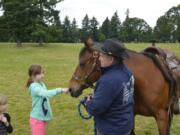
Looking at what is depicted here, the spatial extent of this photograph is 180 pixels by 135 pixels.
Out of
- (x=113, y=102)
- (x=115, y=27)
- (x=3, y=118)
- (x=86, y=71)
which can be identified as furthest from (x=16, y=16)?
(x=115, y=27)

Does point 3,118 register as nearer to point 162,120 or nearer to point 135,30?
point 162,120

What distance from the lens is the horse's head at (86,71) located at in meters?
4.63

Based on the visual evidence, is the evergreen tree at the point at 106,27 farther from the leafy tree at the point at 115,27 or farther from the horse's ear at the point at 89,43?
the horse's ear at the point at 89,43

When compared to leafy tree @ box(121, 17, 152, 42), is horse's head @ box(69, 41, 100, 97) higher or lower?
higher

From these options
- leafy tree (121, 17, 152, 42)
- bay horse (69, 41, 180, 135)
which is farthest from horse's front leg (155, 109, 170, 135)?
leafy tree (121, 17, 152, 42)

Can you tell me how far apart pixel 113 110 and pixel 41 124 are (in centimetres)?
194

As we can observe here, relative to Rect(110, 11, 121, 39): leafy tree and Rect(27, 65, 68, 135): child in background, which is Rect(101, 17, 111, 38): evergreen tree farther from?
Rect(27, 65, 68, 135): child in background

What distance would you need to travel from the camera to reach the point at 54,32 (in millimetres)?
39938

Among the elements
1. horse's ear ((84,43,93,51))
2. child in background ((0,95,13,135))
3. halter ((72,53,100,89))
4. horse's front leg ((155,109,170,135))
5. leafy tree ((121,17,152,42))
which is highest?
horse's ear ((84,43,93,51))

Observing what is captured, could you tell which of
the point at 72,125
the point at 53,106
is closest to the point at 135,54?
the point at 72,125

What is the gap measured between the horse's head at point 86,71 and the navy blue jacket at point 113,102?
3.55ft

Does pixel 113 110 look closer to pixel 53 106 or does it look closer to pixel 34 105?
pixel 34 105

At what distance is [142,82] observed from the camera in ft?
16.1

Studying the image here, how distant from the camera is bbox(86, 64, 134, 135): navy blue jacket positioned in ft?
11.1
